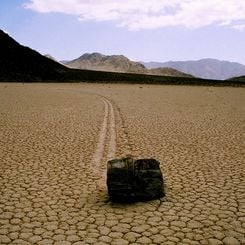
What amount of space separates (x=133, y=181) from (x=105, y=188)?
88cm

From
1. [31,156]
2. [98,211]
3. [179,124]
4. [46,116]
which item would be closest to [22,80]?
[46,116]

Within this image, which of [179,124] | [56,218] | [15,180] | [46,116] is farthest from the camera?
[46,116]

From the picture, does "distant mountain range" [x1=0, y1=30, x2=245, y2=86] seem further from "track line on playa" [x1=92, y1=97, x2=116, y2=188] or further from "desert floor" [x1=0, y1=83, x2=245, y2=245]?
"desert floor" [x1=0, y1=83, x2=245, y2=245]

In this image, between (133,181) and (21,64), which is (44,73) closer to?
(21,64)

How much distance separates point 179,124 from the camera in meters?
13.7

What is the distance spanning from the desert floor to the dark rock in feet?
0.45

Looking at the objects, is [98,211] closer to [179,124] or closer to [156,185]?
[156,185]

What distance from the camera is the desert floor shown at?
456 cm

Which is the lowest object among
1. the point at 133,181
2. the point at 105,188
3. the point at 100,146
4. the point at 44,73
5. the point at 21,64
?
the point at 105,188

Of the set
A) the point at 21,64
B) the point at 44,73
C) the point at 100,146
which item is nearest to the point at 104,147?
the point at 100,146

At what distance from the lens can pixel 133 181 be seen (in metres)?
5.49

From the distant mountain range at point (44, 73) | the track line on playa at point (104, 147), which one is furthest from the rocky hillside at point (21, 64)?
the track line on playa at point (104, 147)

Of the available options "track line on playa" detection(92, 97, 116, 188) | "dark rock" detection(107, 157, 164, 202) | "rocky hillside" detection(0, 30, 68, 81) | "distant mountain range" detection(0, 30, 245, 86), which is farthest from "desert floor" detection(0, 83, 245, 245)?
"rocky hillside" detection(0, 30, 68, 81)

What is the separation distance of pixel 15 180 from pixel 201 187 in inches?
127
